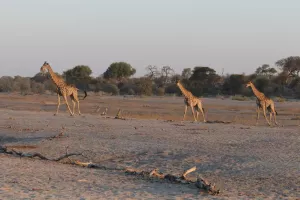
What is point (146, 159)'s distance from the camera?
12.4 metres

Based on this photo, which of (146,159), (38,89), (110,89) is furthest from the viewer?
(110,89)

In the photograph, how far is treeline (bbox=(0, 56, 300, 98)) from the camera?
58656mm

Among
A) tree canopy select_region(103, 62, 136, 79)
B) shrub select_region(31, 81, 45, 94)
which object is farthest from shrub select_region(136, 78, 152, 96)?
tree canopy select_region(103, 62, 136, 79)

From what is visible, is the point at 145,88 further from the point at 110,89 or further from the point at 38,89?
the point at 38,89

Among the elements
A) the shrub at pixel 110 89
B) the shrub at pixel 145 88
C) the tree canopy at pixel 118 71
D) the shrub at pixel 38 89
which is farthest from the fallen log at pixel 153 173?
the tree canopy at pixel 118 71

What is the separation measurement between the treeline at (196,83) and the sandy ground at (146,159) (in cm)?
3853

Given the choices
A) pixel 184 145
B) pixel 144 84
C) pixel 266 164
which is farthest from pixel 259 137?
pixel 144 84

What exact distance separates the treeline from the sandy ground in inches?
1517

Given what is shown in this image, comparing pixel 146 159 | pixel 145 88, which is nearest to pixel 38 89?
pixel 145 88

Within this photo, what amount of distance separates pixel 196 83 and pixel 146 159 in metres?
54.2

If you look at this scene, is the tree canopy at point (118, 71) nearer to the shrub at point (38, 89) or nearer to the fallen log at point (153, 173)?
the shrub at point (38, 89)

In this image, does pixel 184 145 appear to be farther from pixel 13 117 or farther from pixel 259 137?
pixel 13 117

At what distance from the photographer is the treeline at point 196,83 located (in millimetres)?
58656

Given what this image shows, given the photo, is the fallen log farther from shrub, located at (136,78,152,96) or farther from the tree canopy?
the tree canopy
